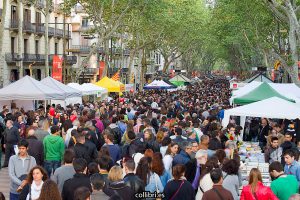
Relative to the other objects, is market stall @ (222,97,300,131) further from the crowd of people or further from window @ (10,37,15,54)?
window @ (10,37,15,54)

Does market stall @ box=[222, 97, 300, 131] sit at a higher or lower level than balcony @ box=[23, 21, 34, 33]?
lower

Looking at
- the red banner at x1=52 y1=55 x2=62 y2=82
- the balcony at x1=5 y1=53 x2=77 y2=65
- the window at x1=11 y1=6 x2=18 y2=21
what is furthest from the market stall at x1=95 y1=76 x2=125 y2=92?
the window at x1=11 y1=6 x2=18 y2=21

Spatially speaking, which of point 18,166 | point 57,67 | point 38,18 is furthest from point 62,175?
point 38,18

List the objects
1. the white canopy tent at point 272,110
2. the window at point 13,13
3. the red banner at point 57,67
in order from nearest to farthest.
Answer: the white canopy tent at point 272,110, the red banner at point 57,67, the window at point 13,13

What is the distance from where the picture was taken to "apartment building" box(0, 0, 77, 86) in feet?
142

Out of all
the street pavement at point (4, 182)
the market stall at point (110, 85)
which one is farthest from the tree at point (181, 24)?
the street pavement at point (4, 182)

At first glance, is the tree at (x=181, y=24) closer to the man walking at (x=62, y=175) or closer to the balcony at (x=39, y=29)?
the balcony at (x=39, y=29)

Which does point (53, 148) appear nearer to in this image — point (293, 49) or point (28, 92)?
point (28, 92)

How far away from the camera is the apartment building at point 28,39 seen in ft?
142

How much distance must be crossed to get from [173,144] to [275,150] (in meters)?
2.57

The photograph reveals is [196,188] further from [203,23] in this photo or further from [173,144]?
[203,23]

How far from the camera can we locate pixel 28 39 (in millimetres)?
47906

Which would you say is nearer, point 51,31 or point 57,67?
point 57,67

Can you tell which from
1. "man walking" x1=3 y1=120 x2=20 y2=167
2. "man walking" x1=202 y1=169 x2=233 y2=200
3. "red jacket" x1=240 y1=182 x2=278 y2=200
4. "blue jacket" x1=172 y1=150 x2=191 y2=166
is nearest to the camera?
"man walking" x1=202 y1=169 x2=233 y2=200
